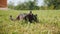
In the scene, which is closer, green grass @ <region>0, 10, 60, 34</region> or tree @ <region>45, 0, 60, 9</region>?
green grass @ <region>0, 10, 60, 34</region>

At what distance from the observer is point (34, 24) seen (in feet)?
8.86

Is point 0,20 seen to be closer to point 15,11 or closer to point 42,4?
point 15,11

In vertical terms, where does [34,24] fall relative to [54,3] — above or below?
below

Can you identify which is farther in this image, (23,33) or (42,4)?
(42,4)

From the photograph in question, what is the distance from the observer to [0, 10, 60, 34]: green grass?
8.53 ft

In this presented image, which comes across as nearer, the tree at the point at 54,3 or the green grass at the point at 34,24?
the green grass at the point at 34,24

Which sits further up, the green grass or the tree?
the tree

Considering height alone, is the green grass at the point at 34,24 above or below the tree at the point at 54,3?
below

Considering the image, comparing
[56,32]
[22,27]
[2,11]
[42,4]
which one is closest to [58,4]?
[42,4]

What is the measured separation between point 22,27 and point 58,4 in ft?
1.85

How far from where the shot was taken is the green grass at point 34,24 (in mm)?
2600

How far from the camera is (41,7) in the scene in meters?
2.76

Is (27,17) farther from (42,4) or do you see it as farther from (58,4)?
(58,4)

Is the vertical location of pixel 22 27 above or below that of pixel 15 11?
below
